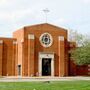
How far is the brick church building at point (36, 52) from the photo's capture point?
68.2 m

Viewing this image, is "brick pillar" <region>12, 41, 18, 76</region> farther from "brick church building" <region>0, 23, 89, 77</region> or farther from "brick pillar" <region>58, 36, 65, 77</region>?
"brick pillar" <region>58, 36, 65, 77</region>

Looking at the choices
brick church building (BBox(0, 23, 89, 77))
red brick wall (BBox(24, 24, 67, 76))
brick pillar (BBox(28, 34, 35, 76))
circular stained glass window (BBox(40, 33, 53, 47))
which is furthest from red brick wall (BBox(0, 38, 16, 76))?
circular stained glass window (BBox(40, 33, 53, 47))

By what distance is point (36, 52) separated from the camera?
69125 millimetres

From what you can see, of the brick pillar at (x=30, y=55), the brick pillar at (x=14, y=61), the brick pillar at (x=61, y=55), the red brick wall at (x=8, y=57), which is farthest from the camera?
the brick pillar at (x=14, y=61)

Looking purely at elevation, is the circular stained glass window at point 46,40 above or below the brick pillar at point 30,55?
above

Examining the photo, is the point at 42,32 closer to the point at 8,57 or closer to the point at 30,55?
the point at 30,55

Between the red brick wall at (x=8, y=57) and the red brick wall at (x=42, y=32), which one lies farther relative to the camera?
the red brick wall at (x=8, y=57)

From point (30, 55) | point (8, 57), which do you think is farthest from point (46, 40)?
point (8, 57)

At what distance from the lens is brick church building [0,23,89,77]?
224 ft

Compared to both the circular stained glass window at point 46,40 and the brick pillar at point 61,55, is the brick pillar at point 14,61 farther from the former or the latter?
A: the brick pillar at point 61,55

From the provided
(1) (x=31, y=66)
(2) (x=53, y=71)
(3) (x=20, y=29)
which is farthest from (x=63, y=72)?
(3) (x=20, y=29)

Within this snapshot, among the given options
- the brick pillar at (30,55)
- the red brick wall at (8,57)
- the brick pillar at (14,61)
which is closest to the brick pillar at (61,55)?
the brick pillar at (30,55)

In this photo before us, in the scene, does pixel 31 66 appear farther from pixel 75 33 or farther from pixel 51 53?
pixel 75 33

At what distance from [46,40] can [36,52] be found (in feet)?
10.1
